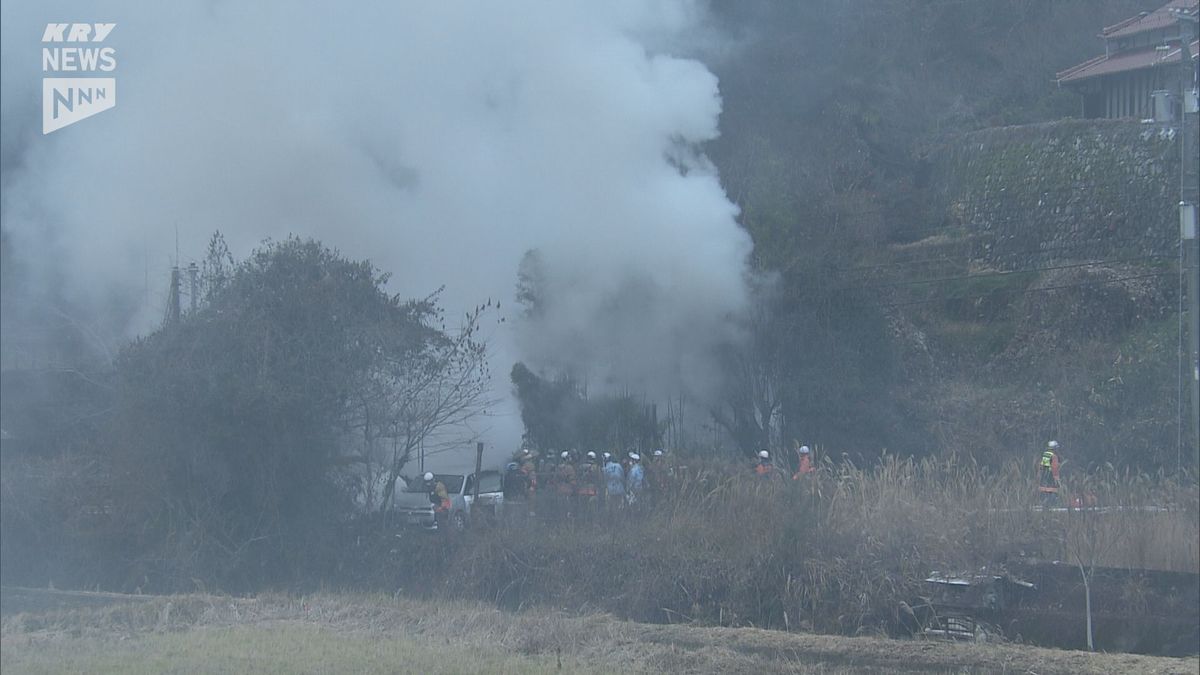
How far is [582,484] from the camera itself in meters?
15.7

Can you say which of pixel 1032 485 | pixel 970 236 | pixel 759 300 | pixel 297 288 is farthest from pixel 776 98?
pixel 1032 485

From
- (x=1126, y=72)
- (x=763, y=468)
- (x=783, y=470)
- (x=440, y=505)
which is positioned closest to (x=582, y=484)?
(x=440, y=505)

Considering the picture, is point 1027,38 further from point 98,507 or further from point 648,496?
point 98,507

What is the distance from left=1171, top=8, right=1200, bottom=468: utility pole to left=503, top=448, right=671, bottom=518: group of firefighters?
6085 mm

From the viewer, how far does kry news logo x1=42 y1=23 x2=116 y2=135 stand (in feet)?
63.6

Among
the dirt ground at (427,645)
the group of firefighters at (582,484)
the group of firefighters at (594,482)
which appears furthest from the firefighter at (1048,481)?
the group of firefighters at (582,484)

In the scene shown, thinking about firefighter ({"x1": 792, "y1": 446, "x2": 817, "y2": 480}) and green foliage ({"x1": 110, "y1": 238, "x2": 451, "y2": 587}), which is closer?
firefighter ({"x1": 792, "y1": 446, "x2": 817, "y2": 480})

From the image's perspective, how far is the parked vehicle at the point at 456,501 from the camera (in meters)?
15.3

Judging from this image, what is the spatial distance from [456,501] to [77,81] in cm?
1002

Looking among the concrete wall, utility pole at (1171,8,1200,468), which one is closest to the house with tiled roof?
the concrete wall

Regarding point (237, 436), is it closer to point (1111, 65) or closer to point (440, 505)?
point (440, 505)

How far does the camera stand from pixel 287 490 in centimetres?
1580

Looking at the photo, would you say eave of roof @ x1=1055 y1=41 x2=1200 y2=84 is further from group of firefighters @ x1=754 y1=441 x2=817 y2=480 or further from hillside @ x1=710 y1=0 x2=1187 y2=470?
group of firefighters @ x1=754 y1=441 x2=817 y2=480

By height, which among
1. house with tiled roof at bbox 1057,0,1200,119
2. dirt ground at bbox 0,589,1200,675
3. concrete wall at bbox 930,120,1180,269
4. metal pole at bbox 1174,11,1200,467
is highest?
house with tiled roof at bbox 1057,0,1200,119
